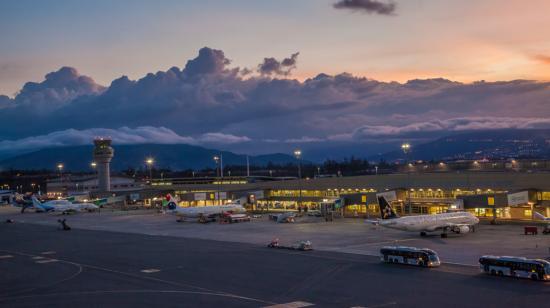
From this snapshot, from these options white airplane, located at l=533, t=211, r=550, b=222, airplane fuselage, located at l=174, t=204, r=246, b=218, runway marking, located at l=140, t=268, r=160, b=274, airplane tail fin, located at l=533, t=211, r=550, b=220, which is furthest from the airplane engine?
airplane fuselage, located at l=174, t=204, r=246, b=218

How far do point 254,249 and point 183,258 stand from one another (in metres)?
9.22

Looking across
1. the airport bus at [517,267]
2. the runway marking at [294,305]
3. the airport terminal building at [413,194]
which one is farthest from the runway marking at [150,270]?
the airport terminal building at [413,194]

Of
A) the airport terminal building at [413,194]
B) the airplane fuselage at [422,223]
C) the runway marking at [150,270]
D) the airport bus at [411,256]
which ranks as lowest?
the runway marking at [150,270]

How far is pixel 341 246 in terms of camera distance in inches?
2542

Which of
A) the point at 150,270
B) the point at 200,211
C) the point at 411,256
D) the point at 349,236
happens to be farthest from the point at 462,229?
the point at 200,211

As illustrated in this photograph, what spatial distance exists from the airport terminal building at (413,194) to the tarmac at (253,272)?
7.31m

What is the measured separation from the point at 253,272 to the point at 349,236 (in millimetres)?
27564

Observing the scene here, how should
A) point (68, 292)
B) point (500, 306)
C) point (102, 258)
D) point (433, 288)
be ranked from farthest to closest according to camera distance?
1. point (102, 258)
2. point (68, 292)
3. point (433, 288)
4. point (500, 306)

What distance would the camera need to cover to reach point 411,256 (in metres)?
49.7

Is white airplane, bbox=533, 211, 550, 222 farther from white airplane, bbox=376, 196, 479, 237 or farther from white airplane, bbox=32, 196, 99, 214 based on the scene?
white airplane, bbox=32, 196, 99, 214

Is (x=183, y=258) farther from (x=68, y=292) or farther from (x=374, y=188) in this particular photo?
(x=374, y=188)

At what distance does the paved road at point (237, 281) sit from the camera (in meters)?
37.5

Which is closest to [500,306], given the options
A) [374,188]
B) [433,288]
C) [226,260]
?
[433,288]

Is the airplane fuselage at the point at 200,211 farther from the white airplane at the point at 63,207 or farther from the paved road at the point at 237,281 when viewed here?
the white airplane at the point at 63,207
